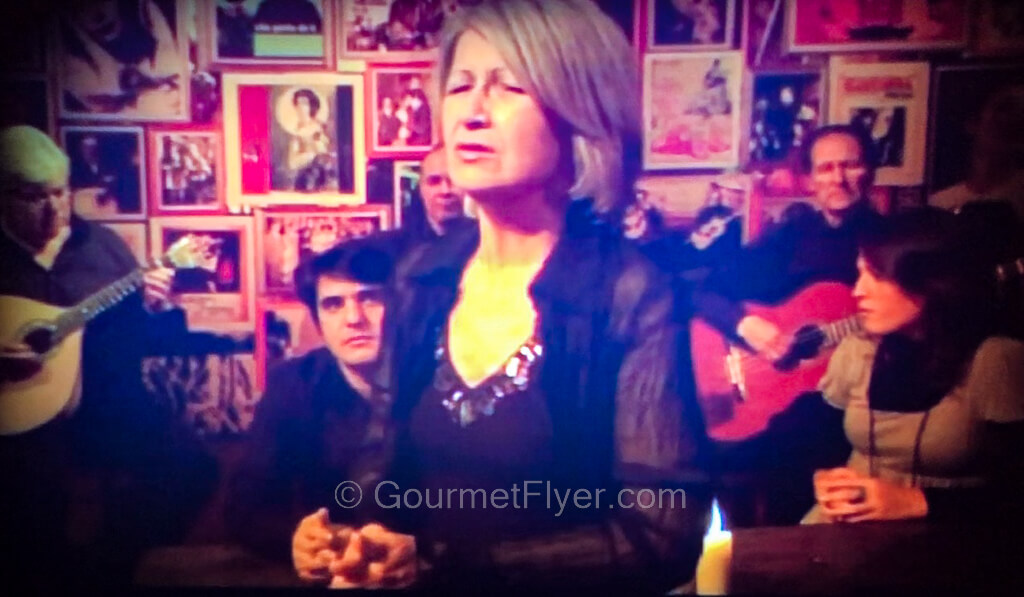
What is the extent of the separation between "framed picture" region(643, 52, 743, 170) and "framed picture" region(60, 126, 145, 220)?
1012 mm

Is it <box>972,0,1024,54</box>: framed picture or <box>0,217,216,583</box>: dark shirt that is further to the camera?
<box>0,217,216,583</box>: dark shirt

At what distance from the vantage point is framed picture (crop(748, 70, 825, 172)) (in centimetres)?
187

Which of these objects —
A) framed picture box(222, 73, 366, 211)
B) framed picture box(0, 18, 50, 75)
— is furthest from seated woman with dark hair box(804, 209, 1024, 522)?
framed picture box(0, 18, 50, 75)

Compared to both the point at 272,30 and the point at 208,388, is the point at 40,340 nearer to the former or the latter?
the point at 208,388

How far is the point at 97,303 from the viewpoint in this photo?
1979 mm

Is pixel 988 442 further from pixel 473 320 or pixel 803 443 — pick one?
pixel 473 320

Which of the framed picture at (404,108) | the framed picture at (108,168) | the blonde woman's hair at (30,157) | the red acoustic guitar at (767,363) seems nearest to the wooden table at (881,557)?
the red acoustic guitar at (767,363)

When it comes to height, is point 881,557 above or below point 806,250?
below

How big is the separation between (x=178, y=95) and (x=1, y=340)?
2.08ft

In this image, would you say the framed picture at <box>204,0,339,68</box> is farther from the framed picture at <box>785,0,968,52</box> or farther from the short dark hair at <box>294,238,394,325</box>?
the framed picture at <box>785,0,968,52</box>

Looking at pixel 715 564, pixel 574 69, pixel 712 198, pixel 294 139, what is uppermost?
pixel 574 69

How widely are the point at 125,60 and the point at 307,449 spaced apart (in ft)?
2.80

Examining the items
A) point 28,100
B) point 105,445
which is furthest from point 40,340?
point 28,100

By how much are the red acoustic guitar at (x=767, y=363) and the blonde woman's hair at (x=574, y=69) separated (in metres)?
0.36
